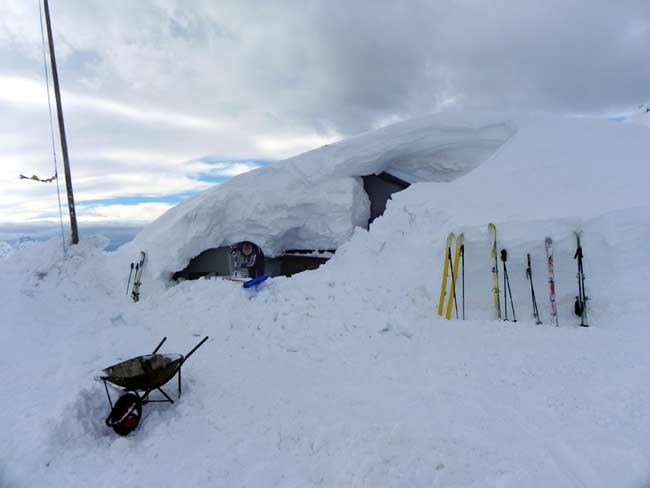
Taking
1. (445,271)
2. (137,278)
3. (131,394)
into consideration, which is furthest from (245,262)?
(131,394)

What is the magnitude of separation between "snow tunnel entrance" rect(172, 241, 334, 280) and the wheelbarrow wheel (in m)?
10.3

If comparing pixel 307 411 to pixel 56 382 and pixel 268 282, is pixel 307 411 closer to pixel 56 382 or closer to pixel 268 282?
pixel 56 382

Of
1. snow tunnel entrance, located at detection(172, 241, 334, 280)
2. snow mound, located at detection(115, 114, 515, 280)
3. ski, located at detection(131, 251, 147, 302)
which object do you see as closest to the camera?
ski, located at detection(131, 251, 147, 302)

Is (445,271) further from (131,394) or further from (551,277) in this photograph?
(131,394)

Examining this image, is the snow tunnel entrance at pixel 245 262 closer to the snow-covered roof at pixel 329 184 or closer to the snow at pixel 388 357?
the snow-covered roof at pixel 329 184

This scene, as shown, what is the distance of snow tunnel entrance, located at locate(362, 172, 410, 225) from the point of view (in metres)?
14.9

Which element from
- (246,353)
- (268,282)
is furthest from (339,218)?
(246,353)

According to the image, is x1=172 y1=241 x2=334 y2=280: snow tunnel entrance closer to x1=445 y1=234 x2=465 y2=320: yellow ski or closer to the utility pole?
x1=445 y1=234 x2=465 y2=320: yellow ski

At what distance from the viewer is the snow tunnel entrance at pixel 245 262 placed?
15117 mm

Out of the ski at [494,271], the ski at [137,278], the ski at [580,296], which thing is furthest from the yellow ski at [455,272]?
the ski at [137,278]

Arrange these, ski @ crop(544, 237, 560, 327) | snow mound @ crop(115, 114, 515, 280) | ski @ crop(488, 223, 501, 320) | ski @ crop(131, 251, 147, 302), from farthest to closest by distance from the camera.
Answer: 1. snow mound @ crop(115, 114, 515, 280)
2. ski @ crop(131, 251, 147, 302)
3. ski @ crop(488, 223, 501, 320)
4. ski @ crop(544, 237, 560, 327)

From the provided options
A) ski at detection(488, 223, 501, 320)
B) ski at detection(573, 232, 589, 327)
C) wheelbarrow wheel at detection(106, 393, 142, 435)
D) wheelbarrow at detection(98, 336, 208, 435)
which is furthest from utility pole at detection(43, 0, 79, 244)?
ski at detection(573, 232, 589, 327)

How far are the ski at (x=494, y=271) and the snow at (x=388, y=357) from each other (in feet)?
0.72

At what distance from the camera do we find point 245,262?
15.1 m
